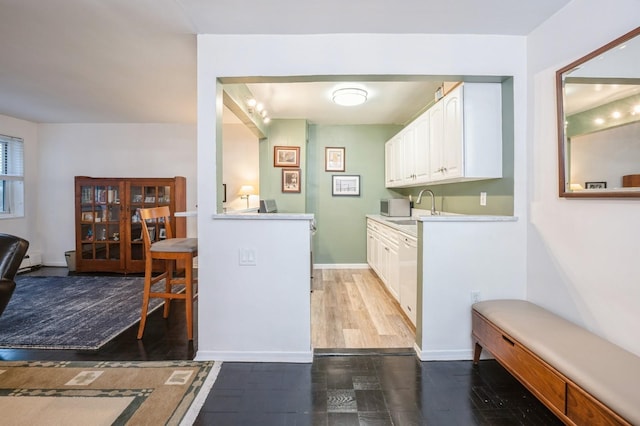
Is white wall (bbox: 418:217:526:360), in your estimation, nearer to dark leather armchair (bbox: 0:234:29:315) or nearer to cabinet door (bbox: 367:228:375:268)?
cabinet door (bbox: 367:228:375:268)

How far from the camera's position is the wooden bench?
114cm

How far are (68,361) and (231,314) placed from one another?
1230mm

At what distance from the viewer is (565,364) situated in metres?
1.34

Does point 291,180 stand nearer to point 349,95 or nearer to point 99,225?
point 349,95

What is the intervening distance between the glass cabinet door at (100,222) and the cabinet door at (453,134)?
15.9 ft

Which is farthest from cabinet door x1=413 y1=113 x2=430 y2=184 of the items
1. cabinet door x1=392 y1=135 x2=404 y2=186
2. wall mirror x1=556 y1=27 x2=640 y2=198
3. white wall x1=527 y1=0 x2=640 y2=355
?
wall mirror x1=556 y1=27 x2=640 y2=198

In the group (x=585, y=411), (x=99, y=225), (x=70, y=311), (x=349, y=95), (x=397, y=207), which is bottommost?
(x=70, y=311)

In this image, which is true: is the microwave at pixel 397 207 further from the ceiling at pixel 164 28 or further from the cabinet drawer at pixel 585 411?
the cabinet drawer at pixel 585 411

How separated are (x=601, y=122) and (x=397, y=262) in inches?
78.5

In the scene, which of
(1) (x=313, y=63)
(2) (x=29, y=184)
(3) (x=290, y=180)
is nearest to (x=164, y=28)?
(1) (x=313, y=63)

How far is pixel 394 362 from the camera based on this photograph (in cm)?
216

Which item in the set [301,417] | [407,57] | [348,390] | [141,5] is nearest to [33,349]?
[301,417]

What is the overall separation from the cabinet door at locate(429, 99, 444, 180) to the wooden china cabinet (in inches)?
150

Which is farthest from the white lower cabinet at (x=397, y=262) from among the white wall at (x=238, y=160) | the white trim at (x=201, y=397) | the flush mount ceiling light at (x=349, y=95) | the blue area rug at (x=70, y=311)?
the blue area rug at (x=70, y=311)
